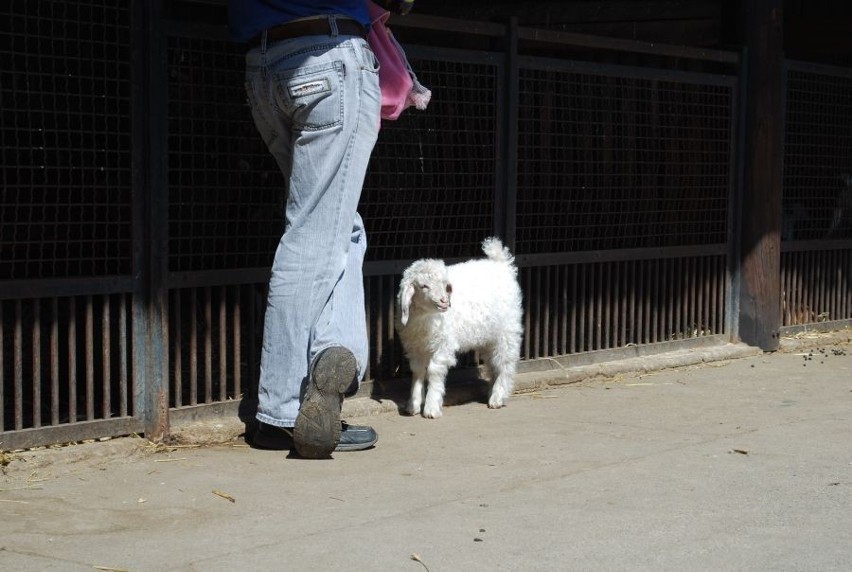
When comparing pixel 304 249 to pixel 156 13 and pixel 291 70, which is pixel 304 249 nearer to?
pixel 291 70

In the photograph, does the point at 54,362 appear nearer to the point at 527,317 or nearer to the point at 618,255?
the point at 527,317

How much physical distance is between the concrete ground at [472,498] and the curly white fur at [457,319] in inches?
9.3

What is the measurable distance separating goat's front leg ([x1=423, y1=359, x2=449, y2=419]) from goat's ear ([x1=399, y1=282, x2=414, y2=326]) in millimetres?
303

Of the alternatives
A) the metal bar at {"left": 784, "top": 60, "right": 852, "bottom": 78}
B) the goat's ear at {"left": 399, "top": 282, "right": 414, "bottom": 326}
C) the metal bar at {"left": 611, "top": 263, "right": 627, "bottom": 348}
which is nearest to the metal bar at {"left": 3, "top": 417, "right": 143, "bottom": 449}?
the goat's ear at {"left": 399, "top": 282, "right": 414, "bottom": 326}

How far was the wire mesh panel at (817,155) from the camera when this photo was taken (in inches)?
384

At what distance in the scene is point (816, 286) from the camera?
10.1 metres

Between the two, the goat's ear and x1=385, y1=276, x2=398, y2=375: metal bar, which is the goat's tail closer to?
x1=385, y1=276, x2=398, y2=375: metal bar

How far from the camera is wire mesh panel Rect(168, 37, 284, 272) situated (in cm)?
598

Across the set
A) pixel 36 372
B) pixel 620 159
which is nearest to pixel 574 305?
pixel 620 159

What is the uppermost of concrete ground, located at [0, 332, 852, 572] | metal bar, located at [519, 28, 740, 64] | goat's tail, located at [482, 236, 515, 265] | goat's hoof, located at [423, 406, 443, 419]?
metal bar, located at [519, 28, 740, 64]

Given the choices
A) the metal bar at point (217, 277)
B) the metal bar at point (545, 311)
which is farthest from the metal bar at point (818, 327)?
the metal bar at point (217, 277)

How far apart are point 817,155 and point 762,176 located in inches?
44.3

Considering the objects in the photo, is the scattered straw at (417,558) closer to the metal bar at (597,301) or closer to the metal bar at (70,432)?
the metal bar at (70,432)

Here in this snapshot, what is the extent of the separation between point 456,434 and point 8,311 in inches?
85.5
